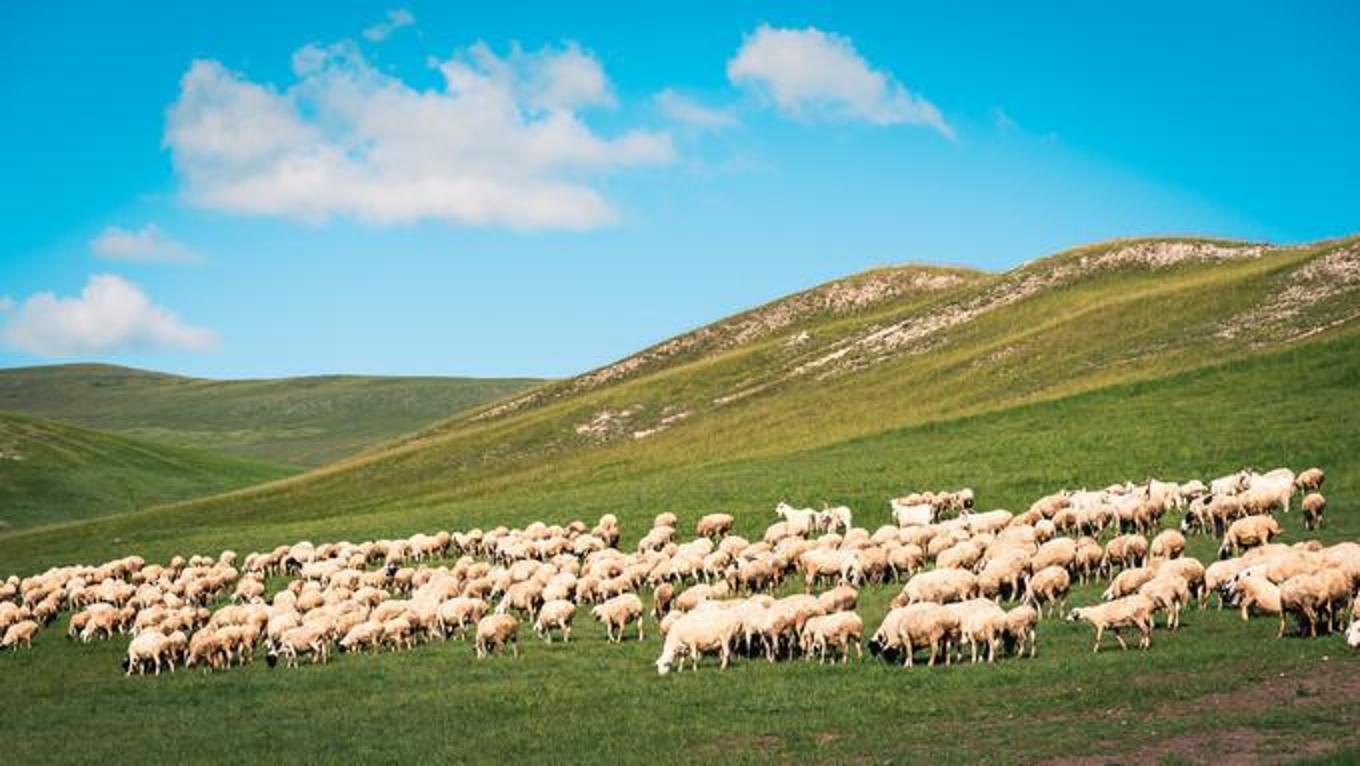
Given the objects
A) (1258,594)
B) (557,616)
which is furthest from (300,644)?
(1258,594)

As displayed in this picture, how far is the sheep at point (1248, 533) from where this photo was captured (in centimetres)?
2847

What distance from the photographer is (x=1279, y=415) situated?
48.8m

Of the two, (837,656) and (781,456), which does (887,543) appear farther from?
(781,456)

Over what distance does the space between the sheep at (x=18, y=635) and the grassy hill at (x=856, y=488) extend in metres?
2.16

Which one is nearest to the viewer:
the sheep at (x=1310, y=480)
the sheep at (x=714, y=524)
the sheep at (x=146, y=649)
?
the sheep at (x=146, y=649)

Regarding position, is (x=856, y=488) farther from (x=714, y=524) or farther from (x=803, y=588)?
(x=803, y=588)

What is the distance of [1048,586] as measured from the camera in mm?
25484

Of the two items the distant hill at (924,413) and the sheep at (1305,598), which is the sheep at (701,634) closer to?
the sheep at (1305,598)

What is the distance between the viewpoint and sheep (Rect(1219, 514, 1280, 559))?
28.5 meters

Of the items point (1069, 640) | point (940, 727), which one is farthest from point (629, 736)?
point (1069, 640)

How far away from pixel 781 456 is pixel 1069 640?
42.2 m

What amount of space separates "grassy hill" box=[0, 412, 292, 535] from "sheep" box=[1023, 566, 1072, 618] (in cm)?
8508

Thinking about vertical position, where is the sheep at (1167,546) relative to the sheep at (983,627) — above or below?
above

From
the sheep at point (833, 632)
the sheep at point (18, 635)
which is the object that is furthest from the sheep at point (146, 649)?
the sheep at point (833, 632)
